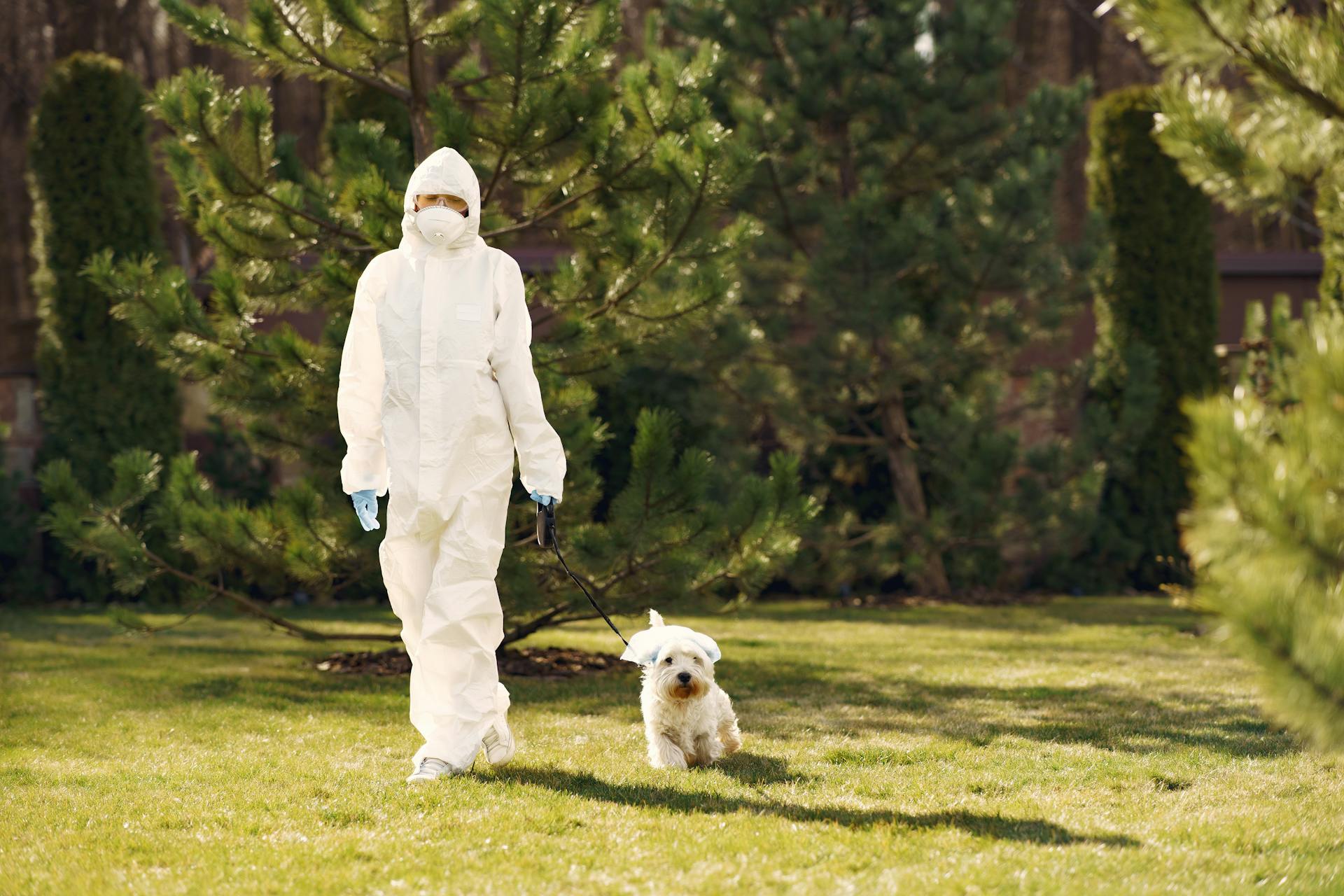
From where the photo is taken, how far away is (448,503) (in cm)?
421

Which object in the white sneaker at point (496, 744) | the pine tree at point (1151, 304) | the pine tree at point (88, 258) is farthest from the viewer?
the pine tree at point (1151, 304)

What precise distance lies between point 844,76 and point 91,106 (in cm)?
587

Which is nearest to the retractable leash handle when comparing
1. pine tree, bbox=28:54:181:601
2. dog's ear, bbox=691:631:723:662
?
dog's ear, bbox=691:631:723:662

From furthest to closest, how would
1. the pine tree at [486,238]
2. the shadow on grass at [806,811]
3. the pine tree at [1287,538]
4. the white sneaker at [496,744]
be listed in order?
the pine tree at [486,238], the white sneaker at [496,744], the shadow on grass at [806,811], the pine tree at [1287,538]

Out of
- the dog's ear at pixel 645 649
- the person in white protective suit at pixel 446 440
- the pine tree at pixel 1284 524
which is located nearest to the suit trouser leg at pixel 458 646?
the person in white protective suit at pixel 446 440

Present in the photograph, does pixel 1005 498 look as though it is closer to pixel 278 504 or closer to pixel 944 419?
pixel 944 419

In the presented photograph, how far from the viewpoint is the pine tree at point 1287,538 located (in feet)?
7.26

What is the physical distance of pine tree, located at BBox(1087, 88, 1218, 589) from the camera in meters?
11.0

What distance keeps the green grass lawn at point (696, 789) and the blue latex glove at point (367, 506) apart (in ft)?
2.63

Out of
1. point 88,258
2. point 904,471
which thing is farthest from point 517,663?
point 88,258

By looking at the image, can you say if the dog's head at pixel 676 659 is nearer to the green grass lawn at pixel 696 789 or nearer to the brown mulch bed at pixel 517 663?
the green grass lawn at pixel 696 789

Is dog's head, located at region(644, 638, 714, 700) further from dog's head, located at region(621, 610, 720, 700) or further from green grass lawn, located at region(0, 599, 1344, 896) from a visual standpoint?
green grass lawn, located at region(0, 599, 1344, 896)

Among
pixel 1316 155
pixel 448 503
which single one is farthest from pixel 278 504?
pixel 1316 155

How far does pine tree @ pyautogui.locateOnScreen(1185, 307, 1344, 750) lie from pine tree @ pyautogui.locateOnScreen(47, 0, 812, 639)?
3697 mm
